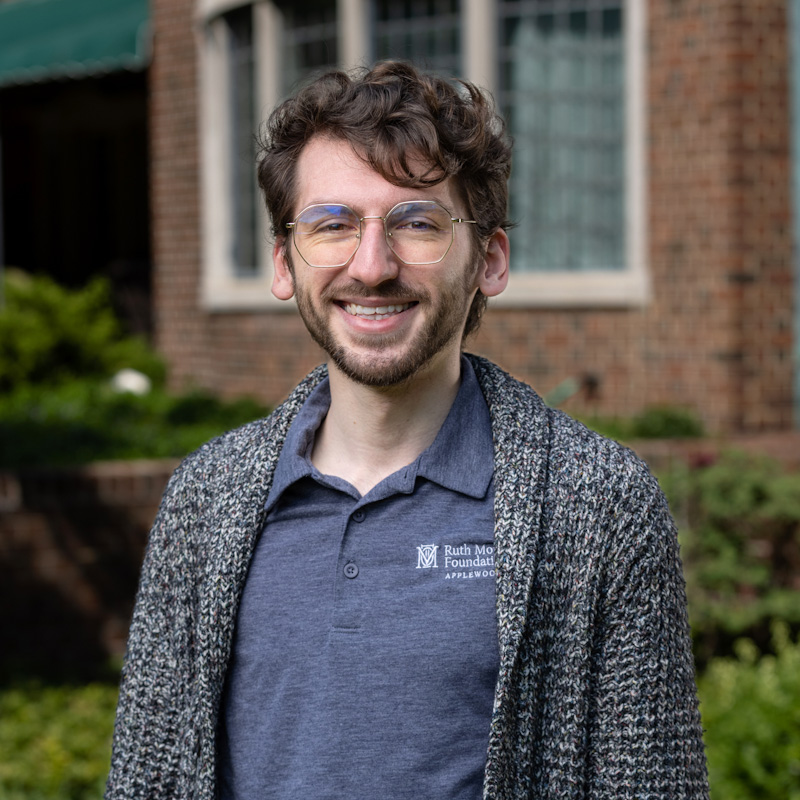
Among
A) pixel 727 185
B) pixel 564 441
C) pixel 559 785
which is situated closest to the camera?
pixel 559 785

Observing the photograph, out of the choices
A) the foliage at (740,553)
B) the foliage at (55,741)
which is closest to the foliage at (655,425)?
the foliage at (740,553)

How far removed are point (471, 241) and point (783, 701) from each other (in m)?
2.55

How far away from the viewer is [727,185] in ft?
22.1

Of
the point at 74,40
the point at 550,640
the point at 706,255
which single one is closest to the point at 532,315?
the point at 706,255

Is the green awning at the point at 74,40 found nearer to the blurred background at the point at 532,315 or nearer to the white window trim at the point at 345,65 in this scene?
the blurred background at the point at 532,315

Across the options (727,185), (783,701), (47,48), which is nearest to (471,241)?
(783,701)

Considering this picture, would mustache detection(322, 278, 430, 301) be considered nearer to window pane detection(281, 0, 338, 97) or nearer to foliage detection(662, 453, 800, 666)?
foliage detection(662, 453, 800, 666)

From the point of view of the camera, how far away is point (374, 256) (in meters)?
1.95

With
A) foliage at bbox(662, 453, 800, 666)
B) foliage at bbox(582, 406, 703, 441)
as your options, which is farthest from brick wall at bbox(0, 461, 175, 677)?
foliage at bbox(662, 453, 800, 666)

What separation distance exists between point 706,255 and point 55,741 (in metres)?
4.24

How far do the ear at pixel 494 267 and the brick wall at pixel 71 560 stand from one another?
4151 mm

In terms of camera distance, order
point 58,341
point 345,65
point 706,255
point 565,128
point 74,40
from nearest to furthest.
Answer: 1. point 706,255
2. point 565,128
3. point 345,65
4. point 58,341
5. point 74,40

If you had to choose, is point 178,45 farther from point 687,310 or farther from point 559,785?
point 559,785

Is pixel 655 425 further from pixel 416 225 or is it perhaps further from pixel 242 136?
pixel 416 225
